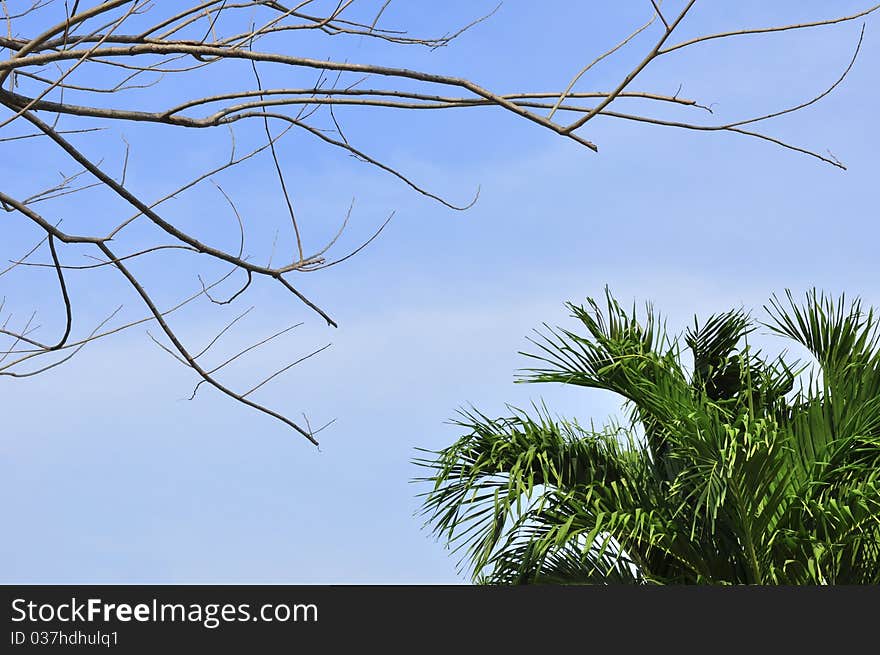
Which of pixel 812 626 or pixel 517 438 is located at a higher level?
pixel 517 438

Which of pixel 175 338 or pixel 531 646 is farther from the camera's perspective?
pixel 531 646

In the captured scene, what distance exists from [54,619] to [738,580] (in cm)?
328

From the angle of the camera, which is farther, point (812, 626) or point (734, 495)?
point (734, 495)

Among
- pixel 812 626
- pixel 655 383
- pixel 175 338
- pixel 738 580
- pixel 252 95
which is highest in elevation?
pixel 655 383

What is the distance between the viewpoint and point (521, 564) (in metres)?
4.85

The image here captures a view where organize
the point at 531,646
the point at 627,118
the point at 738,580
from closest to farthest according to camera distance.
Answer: the point at 627,118
the point at 531,646
the point at 738,580

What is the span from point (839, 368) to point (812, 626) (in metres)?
2.44

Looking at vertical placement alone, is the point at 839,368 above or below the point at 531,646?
above

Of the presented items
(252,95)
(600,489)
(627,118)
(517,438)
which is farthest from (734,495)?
(252,95)

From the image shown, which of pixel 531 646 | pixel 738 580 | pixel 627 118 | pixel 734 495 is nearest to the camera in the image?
pixel 627 118

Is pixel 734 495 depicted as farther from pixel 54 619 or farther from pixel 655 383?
pixel 54 619

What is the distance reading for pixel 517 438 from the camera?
5266 millimetres

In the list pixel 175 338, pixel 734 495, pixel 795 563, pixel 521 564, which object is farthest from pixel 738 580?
pixel 175 338

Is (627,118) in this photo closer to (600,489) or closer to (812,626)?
(812,626)
